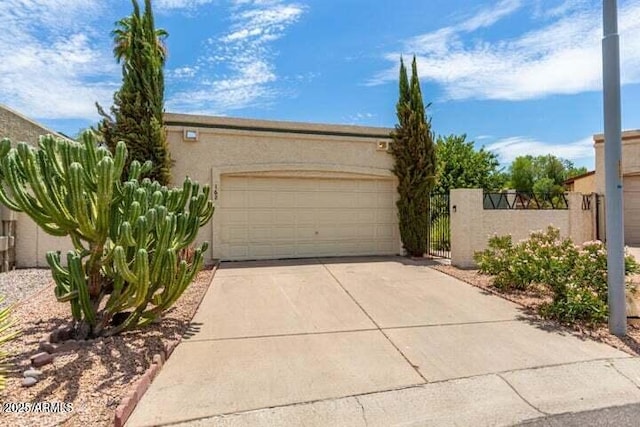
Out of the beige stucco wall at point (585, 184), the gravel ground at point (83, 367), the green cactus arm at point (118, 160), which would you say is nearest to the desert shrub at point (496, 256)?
the gravel ground at point (83, 367)

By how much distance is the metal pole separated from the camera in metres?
4.64

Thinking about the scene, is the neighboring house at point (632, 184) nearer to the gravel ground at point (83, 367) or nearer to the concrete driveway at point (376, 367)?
the concrete driveway at point (376, 367)

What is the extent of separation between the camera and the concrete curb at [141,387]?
109 inches

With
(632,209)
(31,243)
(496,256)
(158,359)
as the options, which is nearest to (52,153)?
(158,359)

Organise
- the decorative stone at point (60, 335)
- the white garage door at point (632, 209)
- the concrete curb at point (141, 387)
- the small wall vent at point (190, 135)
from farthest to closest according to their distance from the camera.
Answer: the white garage door at point (632, 209) < the small wall vent at point (190, 135) < the decorative stone at point (60, 335) < the concrete curb at point (141, 387)

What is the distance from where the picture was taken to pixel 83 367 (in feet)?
11.5

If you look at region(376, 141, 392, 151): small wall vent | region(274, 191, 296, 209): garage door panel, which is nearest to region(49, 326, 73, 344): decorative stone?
region(274, 191, 296, 209): garage door panel

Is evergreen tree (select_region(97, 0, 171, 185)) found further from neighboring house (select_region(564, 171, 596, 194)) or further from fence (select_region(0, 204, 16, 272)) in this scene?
neighboring house (select_region(564, 171, 596, 194))

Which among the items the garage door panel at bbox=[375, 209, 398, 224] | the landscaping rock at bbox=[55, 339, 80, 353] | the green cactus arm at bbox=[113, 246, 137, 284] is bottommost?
the landscaping rock at bbox=[55, 339, 80, 353]

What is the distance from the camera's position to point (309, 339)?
15.1 feet

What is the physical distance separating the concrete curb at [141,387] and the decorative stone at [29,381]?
0.91 meters

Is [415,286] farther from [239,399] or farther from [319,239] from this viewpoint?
[239,399]

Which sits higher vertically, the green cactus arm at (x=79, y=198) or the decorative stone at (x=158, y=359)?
the green cactus arm at (x=79, y=198)

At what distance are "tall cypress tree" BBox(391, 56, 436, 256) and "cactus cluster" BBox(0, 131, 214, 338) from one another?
25.0 feet
